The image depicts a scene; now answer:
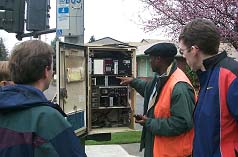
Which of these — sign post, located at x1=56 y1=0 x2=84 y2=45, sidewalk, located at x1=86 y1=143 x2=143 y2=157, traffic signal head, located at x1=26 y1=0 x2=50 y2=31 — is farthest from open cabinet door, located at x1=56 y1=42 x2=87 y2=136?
sidewalk, located at x1=86 y1=143 x2=143 y2=157

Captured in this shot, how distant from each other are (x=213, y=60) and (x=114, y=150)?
710cm

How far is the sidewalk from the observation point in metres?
9.57

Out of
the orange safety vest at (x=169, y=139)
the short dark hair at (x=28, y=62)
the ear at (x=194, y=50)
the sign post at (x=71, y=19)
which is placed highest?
the sign post at (x=71, y=19)

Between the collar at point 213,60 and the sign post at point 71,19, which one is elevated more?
the sign post at point 71,19

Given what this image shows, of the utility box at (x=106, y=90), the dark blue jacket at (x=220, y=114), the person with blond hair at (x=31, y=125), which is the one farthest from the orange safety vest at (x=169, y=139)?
the person with blond hair at (x=31, y=125)

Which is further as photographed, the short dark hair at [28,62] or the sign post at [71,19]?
the sign post at [71,19]

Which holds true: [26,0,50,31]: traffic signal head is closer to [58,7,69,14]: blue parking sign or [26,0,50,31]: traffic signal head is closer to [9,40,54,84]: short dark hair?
[58,7,69,14]: blue parking sign

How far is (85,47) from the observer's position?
5574 mm

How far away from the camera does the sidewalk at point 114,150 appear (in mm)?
9570

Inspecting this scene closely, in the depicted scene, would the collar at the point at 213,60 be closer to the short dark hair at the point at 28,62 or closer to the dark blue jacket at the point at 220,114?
the dark blue jacket at the point at 220,114

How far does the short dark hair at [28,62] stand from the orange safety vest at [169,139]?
202cm

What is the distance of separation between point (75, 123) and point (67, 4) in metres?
1.91

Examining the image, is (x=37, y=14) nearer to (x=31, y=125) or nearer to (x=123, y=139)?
(x=123, y=139)

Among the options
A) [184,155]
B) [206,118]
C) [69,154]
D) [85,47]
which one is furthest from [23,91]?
[85,47]
